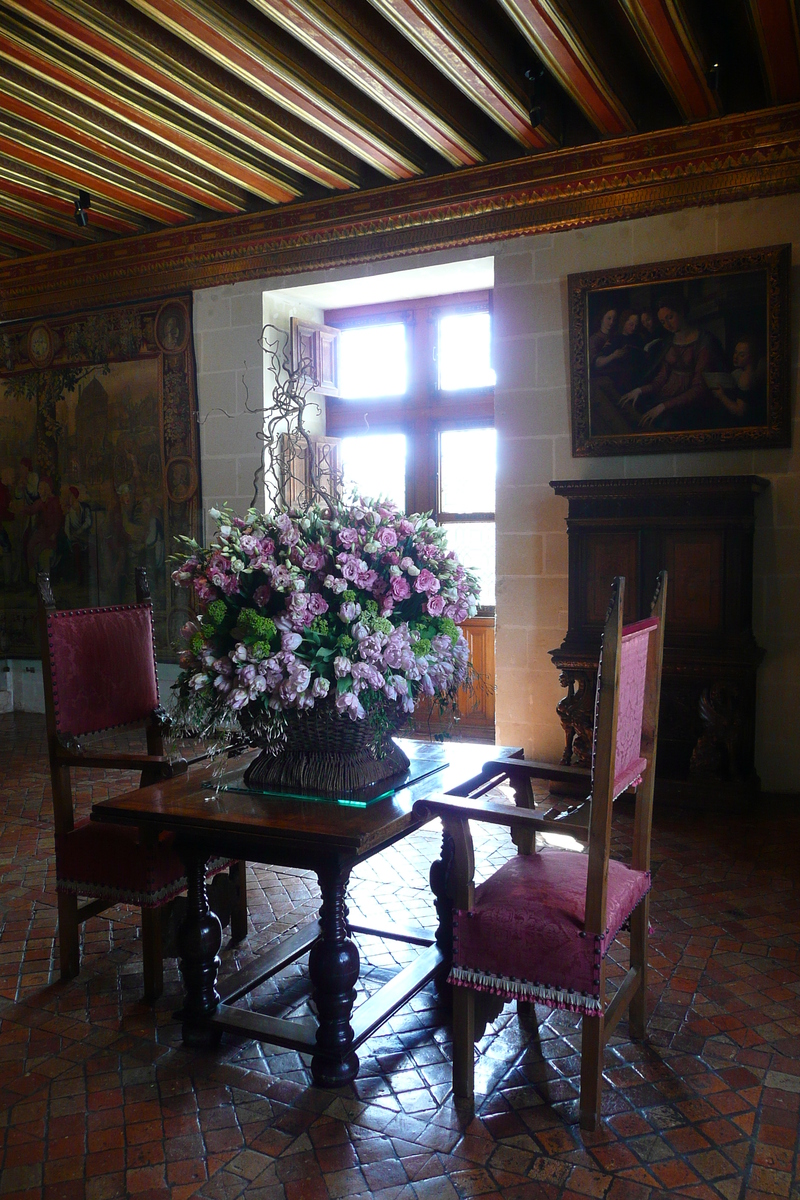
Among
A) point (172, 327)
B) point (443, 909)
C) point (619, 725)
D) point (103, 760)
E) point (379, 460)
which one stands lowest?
point (443, 909)

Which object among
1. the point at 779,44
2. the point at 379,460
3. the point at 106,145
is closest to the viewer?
the point at 779,44

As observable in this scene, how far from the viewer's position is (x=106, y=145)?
6016 millimetres

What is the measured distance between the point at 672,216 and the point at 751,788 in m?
3.51

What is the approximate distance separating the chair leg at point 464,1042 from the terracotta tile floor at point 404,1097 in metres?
0.05

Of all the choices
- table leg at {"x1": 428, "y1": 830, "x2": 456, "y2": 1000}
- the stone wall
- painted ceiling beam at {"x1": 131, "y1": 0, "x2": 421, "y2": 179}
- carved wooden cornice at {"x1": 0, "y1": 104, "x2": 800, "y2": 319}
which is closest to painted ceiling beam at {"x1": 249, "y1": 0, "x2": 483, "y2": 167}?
painted ceiling beam at {"x1": 131, "y1": 0, "x2": 421, "y2": 179}

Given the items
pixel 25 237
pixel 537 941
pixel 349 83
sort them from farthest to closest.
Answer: pixel 25 237, pixel 349 83, pixel 537 941

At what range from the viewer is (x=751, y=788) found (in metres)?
5.11

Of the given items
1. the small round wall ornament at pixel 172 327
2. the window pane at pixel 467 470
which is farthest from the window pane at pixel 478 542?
the small round wall ornament at pixel 172 327

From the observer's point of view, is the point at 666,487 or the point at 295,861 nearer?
the point at 295,861

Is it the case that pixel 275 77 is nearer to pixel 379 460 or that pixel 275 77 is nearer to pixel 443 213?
pixel 443 213

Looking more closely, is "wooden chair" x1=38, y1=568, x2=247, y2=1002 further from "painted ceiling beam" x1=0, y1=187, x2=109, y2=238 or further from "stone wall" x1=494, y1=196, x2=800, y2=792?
"painted ceiling beam" x1=0, y1=187, x2=109, y2=238

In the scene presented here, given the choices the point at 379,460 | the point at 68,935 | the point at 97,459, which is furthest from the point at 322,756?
the point at 97,459

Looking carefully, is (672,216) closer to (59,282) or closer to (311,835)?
(311,835)

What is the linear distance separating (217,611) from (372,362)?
567 cm
